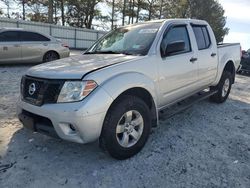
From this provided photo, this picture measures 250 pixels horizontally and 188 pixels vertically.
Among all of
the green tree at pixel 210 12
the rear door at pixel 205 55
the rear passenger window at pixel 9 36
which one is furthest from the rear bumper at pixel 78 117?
the green tree at pixel 210 12

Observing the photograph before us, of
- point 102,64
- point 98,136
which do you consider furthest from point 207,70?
point 98,136

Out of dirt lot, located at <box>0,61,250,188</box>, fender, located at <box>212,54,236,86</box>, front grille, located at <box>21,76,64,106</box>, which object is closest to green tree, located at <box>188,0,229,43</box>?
fender, located at <box>212,54,236,86</box>

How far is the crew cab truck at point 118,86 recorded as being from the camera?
3.41 m

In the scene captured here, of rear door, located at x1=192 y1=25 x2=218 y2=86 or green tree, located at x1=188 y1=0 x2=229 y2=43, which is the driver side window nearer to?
rear door, located at x1=192 y1=25 x2=218 y2=86

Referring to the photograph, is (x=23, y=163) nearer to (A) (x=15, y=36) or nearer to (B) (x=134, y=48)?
(B) (x=134, y=48)

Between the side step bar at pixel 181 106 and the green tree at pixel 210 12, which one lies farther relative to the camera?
the green tree at pixel 210 12

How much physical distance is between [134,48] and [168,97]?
0.96 metres

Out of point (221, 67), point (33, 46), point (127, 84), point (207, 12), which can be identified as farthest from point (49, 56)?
point (207, 12)

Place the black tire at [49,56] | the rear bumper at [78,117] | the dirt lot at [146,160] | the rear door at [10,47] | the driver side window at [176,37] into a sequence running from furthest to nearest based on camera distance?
the black tire at [49,56], the rear door at [10,47], the driver side window at [176,37], the dirt lot at [146,160], the rear bumper at [78,117]

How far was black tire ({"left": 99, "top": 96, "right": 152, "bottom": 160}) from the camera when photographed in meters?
3.57

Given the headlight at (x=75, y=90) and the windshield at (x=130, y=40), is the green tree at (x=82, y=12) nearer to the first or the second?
the windshield at (x=130, y=40)

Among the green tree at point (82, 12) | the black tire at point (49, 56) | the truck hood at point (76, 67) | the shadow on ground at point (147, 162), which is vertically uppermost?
the green tree at point (82, 12)

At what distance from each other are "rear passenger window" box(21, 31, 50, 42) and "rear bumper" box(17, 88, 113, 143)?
8527 millimetres

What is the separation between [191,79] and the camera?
16.9ft
